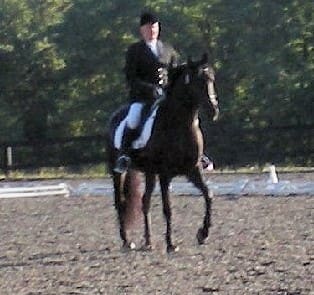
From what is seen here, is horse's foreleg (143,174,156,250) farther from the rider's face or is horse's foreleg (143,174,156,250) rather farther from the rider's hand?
the rider's face

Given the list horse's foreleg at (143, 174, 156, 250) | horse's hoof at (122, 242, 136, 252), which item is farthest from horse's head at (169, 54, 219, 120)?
horse's hoof at (122, 242, 136, 252)

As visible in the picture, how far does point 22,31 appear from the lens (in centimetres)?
3444

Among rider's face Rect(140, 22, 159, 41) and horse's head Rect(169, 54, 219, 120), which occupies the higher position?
rider's face Rect(140, 22, 159, 41)

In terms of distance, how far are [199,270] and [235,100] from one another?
78.4 ft

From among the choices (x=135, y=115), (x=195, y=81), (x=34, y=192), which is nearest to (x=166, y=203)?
(x=135, y=115)

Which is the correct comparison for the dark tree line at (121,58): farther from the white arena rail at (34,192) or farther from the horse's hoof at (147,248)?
the horse's hoof at (147,248)

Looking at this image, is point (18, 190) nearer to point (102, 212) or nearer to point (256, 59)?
point (102, 212)

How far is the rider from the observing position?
9.22m

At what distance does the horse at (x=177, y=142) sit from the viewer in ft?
27.9

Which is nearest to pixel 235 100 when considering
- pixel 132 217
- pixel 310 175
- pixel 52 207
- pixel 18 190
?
pixel 310 175

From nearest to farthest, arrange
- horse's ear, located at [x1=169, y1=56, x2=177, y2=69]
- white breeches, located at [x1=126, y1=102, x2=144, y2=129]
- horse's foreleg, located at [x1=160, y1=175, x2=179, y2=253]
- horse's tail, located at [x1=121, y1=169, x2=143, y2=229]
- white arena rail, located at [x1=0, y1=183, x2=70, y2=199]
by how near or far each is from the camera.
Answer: horse's foreleg, located at [x1=160, y1=175, x2=179, y2=253] → horse's ear, located at [x1=169, y1=56, x2=177, y2=69] → white breeches, located at [x1=126, y1=102, x2=144, y2=129] → horse's tail, located at [x1=121, y1=169, x2=143, y2=229] → white arena rail, located at [x1=0, y1=183, x2=70, y2=199]

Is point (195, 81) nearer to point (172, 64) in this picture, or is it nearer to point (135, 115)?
point (172, 64)

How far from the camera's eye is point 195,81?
8438 mm

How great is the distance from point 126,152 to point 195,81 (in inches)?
53.4
